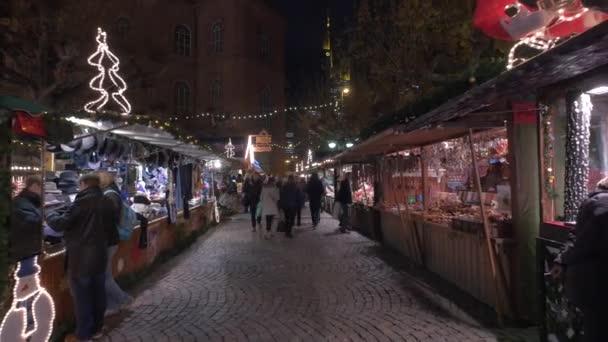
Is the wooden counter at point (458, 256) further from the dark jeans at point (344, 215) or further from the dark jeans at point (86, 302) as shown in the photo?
the dark jeans at point (86, 302)

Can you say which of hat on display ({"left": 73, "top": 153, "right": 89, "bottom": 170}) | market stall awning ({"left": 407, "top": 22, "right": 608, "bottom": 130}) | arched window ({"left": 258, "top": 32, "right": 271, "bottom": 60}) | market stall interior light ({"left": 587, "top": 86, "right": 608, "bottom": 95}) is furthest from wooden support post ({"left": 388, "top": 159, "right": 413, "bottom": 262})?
arched window ({"left": 258, "top": 32, "right": 271, "bottom": 60})

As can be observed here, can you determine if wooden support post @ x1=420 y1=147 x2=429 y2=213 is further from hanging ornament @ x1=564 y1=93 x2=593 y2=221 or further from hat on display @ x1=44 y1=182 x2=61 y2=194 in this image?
hat on display @ x1=44 y1=182 x2=61 y2=194

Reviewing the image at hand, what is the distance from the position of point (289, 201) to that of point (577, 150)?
8987 millimetres

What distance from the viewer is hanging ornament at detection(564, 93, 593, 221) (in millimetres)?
3760

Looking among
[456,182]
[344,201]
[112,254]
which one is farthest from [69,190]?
[344,201]

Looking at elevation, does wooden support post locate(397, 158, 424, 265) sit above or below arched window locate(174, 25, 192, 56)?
below

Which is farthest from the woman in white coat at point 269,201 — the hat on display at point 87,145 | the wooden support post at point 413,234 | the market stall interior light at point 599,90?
the market stall interior light at point 599,90

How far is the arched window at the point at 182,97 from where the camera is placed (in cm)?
3158

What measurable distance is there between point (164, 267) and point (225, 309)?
3.25 metres

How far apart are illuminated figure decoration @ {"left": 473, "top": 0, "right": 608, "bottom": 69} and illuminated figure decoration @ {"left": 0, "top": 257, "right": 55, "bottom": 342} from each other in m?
5.48

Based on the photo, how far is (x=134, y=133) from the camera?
278 inches

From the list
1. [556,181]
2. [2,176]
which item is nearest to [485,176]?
[556,181]

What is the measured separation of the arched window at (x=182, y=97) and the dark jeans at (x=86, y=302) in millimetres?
28188

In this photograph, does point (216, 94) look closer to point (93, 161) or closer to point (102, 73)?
point (102, 73)
